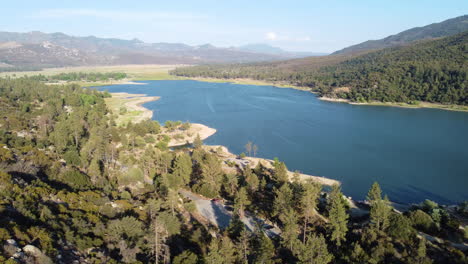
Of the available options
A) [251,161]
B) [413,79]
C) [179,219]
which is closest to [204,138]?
[251,161]

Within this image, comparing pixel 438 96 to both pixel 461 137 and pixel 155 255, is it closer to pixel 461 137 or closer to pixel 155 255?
pixel 461 137

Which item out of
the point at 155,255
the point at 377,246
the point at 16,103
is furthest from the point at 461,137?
the point at 16,103

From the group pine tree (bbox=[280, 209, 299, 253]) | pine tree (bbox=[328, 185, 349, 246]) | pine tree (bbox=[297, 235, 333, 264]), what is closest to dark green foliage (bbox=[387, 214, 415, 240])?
pine tree (bbox=[328, 185, 349, 246])

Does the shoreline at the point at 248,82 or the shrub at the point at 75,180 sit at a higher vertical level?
the shoreline at the point at 248,82

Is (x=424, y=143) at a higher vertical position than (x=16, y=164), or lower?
lower

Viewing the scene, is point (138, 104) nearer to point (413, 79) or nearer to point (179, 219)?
point (179, 219)

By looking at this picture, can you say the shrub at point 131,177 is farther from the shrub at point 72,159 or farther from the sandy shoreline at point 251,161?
the sandy shoreline at point 251,161

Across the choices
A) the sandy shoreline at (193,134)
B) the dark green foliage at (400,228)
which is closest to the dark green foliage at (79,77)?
the sandy shoreline at (193,134)

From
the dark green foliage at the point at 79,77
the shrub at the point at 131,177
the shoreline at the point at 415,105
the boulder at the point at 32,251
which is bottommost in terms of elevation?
the shrub at the point at 131,177
